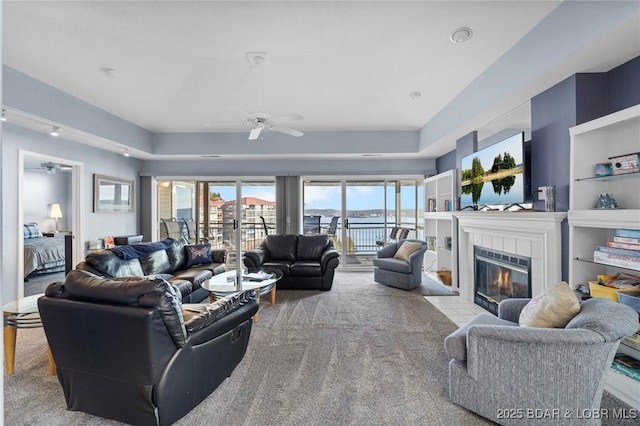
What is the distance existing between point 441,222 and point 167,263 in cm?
455

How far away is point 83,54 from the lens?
3.23 metres

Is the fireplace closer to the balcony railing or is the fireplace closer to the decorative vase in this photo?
the decorative vase

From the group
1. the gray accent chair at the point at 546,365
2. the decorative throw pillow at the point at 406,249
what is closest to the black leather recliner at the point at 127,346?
the gray accent chair at the point at 546,365

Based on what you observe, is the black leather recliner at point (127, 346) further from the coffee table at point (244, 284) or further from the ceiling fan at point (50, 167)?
the ceiling fan at point (50, 167)

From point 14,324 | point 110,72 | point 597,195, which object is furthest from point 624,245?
point 110,72

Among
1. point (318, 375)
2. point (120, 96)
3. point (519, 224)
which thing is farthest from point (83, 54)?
point (519, 224)

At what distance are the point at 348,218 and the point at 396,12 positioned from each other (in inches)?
177

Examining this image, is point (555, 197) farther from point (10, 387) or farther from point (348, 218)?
point (10, 387)

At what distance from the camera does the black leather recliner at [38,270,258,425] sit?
6.10 feet

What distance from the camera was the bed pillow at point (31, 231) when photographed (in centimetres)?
660

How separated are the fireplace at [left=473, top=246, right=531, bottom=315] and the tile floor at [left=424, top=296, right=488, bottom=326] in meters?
0.14

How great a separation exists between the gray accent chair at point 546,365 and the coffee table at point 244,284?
7.50ft

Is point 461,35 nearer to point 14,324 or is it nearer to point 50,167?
point 14,324

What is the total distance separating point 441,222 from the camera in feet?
19.1
